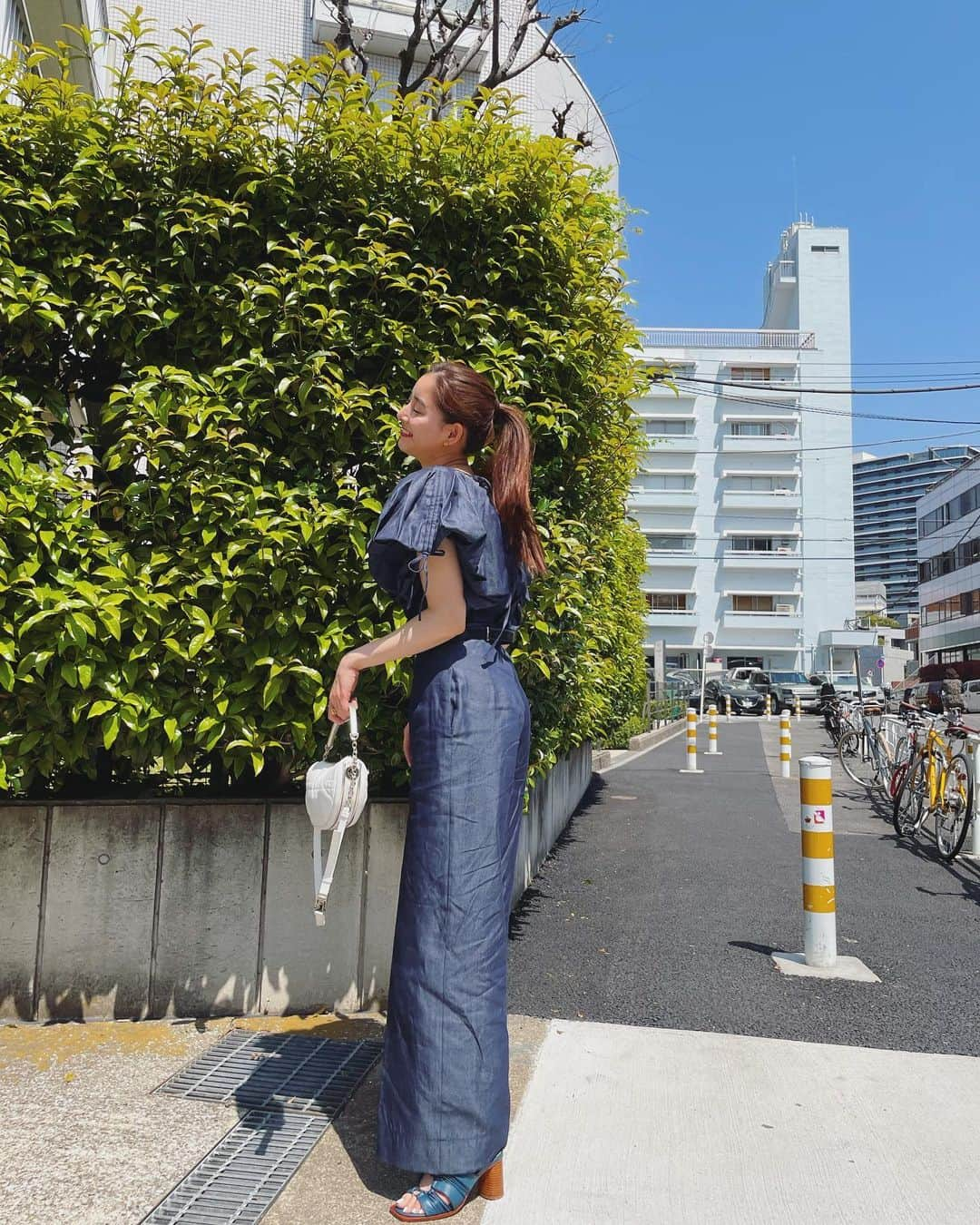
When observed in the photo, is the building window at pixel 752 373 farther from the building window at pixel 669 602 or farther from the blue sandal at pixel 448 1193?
the blue sandal at pixel 448 1193

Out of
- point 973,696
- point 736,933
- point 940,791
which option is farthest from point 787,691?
point 736,933

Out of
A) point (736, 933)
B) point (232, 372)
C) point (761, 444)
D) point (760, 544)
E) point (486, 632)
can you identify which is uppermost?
point (761, 444)

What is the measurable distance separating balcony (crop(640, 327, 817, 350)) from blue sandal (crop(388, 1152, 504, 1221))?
221 feet

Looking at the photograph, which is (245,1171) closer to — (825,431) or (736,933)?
(736,933)

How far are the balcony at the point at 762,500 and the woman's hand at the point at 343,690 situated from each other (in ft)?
225

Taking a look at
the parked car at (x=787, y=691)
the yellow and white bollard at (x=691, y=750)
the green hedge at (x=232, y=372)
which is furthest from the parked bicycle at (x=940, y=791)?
the parked car at (x=787, y=691)

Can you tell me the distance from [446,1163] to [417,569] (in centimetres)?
143

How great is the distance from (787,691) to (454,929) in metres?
42.6

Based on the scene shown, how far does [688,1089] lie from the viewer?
2764 mm

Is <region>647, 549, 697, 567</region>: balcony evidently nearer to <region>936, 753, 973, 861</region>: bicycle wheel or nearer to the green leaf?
<region>936, 753, 973, 861</region>: bicycle wheel

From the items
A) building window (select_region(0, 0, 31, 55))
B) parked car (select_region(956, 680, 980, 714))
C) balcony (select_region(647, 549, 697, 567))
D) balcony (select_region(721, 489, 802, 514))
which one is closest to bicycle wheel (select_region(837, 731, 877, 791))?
building window (select_region(0, 0, 31, 55))

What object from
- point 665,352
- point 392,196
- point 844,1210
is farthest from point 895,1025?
point 665,352

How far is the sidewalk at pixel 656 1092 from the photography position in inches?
84.9

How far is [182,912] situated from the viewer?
3262mm
